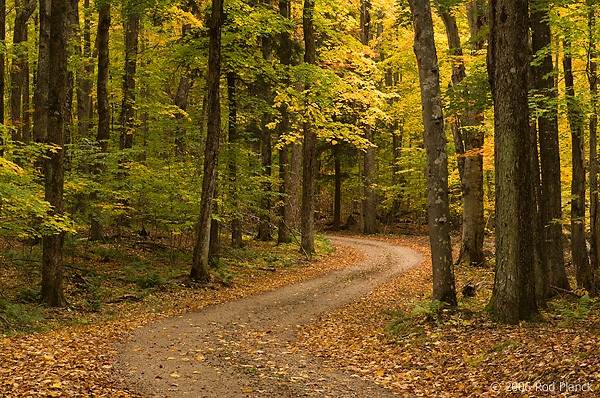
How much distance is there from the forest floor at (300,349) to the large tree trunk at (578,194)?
948 millimetres

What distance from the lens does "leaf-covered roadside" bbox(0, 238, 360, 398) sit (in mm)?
5188

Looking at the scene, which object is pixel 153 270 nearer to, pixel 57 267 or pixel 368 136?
pixel 57 267

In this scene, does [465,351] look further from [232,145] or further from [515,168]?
[232,145]

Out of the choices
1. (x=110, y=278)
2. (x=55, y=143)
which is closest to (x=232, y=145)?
(x=110, y=278)

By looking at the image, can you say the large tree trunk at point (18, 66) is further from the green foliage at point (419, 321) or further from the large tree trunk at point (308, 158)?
the green foliage at point (419, 321)

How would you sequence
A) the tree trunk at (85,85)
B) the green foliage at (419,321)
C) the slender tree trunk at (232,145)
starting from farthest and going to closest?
the tree trunk at (85,85)
the slender tree trunk at (232,145)
the green foliage at (419,321)

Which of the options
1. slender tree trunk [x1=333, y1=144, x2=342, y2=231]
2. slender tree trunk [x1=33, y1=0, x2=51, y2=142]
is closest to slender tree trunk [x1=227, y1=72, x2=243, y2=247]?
slender tree trunk [x1=33, y1=0, x2=51, y2=142]

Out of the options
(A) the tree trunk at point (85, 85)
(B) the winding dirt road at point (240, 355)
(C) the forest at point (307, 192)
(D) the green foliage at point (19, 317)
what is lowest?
(B) the winding dirt road at point (240, 355)

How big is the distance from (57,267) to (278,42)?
14433 millimetres

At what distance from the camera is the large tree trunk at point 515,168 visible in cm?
721

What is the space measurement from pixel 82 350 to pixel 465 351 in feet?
20.5

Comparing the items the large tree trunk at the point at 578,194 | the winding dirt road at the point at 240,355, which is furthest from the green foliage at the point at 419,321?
the large tree trunk at the point at 578,194

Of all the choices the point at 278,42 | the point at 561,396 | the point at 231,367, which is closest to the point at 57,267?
the point at 231,367

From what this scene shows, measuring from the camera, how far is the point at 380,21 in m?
29.4
